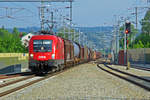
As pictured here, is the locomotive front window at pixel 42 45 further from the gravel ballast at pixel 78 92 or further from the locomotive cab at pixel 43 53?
the gravel ballast at pixel 78 92

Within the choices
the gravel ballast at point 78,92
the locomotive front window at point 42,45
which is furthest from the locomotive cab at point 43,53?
the gravel ballast at point 78,92

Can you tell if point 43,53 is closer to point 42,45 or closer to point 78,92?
point 42,45

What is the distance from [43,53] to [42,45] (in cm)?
76

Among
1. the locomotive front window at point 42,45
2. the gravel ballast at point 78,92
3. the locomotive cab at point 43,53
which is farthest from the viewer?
the locomotive front window at point 42,45

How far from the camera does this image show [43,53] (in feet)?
75.5

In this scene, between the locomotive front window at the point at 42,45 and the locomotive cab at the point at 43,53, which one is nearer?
the locomotive cab at the point at 43,53

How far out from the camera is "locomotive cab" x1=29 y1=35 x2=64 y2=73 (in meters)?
22.8

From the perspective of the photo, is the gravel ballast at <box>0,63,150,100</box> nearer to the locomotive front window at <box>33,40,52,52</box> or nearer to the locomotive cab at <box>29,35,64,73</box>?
the locomotive cab at <box>29,35,64,73</box>

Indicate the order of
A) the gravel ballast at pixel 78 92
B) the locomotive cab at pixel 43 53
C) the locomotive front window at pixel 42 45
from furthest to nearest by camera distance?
1. the locomotive front window at pixel 42 45
2. the locomotive cab at pixel 43 53
3. the gravel ballast at pixel 78 92

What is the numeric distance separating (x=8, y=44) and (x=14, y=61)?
45.3 m

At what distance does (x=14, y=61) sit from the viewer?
33438 mm

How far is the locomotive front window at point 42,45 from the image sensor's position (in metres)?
23.2

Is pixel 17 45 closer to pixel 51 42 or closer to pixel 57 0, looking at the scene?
pixel 57 0

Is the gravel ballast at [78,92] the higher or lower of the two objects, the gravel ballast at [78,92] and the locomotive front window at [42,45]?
the lower
